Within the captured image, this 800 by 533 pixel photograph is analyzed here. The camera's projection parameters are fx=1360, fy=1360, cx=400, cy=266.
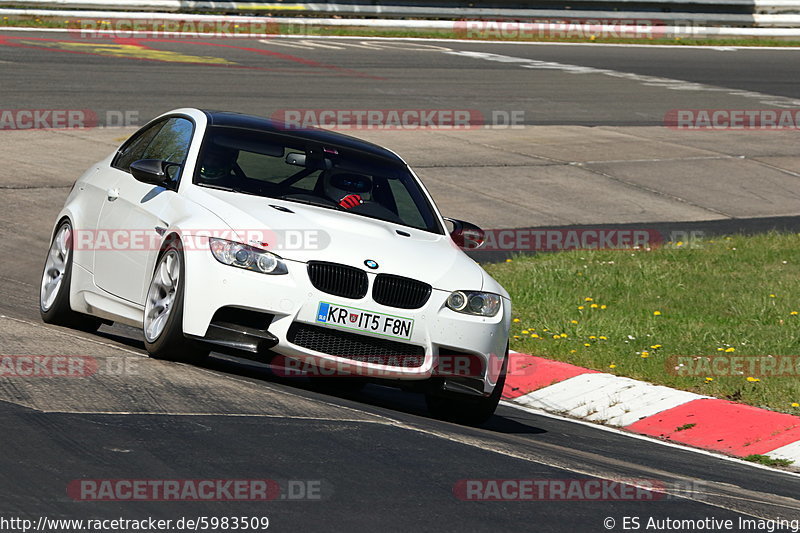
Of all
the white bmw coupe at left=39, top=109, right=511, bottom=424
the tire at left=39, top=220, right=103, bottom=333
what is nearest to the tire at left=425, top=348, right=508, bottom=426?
the white bmw coupe at left=39, top=109, right=511, bottom=424

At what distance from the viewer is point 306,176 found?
890cm

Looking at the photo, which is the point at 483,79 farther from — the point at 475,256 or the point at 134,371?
the point at 134,371

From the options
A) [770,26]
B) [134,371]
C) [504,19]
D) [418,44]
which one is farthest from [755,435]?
[770,26]

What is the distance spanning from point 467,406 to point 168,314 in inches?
74.4

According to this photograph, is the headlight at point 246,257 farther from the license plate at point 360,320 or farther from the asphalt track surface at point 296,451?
the asphalt track surface at point 296,451

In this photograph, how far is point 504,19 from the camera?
35312mm

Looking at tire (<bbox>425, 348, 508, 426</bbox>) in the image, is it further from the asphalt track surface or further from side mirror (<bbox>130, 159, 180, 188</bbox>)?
side mirror (<bbox>130, 159, 180, 188</bbox>)

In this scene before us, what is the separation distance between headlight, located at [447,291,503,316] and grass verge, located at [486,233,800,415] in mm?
2401

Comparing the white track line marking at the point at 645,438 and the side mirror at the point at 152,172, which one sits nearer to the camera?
the white track line marking at the point at 645,438

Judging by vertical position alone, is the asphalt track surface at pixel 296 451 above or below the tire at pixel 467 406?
above

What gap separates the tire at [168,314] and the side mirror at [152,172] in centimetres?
57

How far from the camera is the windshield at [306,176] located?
8.66 meters

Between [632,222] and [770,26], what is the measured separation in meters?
22.8

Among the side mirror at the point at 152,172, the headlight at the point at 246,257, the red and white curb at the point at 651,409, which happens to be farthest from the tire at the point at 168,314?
the red and white curb at the point at 651,409
